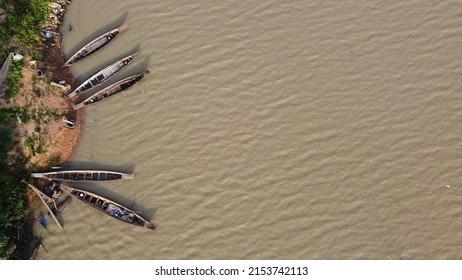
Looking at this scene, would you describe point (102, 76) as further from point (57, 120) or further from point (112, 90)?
point (57, 120)

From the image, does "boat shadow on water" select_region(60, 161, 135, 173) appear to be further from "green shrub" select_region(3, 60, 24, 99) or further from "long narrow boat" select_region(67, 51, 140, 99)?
"green shrub" select_region(3, 60, 24, 99)

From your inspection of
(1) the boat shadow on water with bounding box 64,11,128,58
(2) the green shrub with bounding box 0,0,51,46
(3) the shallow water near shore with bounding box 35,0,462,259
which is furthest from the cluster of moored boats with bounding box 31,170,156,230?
(2) the green shrub with bounding box 0,0,51,46

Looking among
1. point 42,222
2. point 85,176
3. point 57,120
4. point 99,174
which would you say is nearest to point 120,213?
point 99,174

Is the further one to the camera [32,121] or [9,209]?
[32,121]

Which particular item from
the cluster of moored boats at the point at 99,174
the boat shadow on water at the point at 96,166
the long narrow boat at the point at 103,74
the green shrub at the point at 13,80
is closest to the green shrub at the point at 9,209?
the cluster of moored boats at the point at 99,174

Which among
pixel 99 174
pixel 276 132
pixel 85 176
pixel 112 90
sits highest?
pixel 112 90

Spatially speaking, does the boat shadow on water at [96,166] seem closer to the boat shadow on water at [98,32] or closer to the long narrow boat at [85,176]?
the long narrow boat at [85,176]

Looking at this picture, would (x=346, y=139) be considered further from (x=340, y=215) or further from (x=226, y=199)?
(x=226, y=199)
